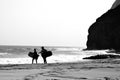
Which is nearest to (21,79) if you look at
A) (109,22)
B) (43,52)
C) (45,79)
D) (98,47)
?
(45,79)

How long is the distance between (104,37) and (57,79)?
91105 mm

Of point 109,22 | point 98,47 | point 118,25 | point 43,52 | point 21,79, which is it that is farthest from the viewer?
point 98,47

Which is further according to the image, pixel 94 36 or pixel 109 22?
pixel 94 36

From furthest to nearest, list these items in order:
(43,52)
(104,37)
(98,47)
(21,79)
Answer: (98,47) → (104,37) → (43,52) → (21,79)

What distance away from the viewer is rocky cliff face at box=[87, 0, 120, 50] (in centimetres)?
8612

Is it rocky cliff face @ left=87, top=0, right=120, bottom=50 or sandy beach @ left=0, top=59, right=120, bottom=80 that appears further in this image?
rocky cliff face @ left=87, top=0, right=120, bottom=50

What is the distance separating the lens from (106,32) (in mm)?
95438

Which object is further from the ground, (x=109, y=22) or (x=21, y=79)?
(x=109, y=22)

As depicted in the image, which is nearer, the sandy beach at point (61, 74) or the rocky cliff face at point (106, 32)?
the sandy beach at point (61, 74)

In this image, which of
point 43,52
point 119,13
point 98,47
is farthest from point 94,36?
point 43,52

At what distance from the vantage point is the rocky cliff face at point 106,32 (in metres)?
86.1

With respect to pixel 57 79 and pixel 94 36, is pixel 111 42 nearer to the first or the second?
pixel 94 36

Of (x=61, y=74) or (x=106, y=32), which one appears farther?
(x=106, y=32)

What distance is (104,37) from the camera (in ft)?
323
